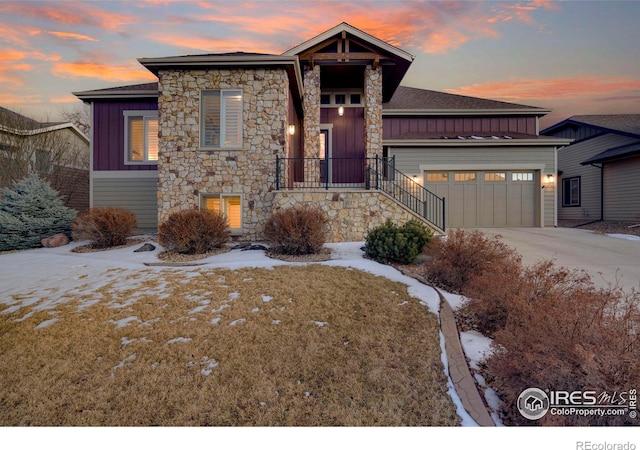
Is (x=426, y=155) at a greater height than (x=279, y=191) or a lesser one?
greater

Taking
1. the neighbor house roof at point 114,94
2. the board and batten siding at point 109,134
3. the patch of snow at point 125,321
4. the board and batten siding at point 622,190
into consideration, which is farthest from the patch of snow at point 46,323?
the board and batten siding at point 622,190

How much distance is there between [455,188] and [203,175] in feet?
27.6

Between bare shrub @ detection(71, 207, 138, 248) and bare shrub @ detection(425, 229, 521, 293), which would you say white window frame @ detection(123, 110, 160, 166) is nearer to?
bare shrub @ detection(71, 207, 138, 248)

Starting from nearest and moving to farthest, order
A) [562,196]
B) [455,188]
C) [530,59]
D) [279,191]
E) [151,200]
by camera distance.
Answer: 1. [530,59]
2. [279,191]
3. [151,200]
4. [455,188]
5. [562,196]

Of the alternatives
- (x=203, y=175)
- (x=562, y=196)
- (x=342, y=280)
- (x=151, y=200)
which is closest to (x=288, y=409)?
(x=342, y=280)

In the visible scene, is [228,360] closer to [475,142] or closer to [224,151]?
[224,151]

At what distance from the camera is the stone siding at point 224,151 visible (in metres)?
7.77

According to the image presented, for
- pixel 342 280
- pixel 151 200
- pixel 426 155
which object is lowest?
pixel 342 280

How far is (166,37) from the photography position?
5.15 m

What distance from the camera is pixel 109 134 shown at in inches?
376

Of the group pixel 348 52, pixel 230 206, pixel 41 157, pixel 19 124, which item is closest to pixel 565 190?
pixel 348 52
